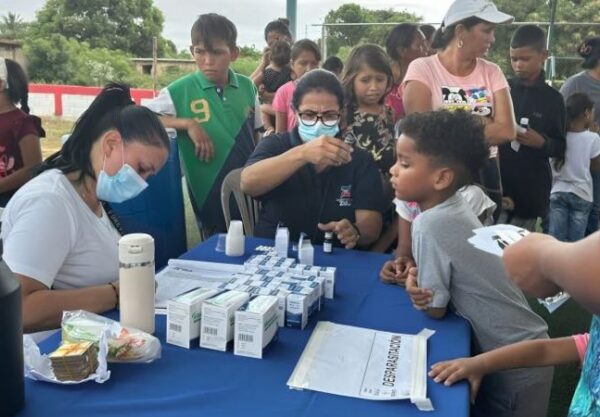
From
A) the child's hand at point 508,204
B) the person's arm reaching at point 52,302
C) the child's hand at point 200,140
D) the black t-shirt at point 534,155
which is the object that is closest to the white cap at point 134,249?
the person's arm reaching at point 52,302

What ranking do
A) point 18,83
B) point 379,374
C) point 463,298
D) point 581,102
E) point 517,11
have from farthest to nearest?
1. point 517,11
2. point 581,102
3. point 18,83
4. point 463,298
5. point 379,374

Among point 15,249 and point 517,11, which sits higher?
point 517,11

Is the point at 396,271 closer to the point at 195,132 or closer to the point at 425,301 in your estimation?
the point at 425,301

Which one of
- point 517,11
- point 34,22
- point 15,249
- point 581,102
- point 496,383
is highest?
point 517,11

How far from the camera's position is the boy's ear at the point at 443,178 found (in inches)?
59.0

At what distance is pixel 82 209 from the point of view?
1.42 meters

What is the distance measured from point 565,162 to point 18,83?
3486 millimetres

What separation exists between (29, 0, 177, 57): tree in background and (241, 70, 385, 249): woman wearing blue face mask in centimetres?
609

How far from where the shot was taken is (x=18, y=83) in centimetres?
291

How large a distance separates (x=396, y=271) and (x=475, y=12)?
1305 mm

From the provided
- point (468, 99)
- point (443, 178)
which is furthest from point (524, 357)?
point (468, 99)

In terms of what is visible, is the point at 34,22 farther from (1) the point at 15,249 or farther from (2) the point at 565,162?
(1) the point at 15,249

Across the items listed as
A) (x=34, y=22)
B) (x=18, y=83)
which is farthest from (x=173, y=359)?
(x=34, y=22)

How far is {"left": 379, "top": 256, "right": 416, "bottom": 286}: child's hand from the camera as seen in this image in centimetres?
163
